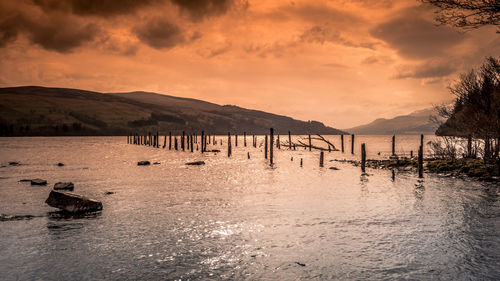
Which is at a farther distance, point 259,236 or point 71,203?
point 71,203

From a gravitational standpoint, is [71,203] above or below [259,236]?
above

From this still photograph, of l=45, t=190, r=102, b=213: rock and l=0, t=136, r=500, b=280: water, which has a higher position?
l=45, t=190, r=102, b=213: rock

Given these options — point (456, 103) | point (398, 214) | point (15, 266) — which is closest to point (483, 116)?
point (456, 103)

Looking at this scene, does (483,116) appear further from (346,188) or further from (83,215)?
(83,215)

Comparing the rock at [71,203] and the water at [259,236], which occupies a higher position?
the rock at [71,203]

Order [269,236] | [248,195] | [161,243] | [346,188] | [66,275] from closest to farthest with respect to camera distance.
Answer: [66,275], [161,243], [269,236], [248,195], [346,188]

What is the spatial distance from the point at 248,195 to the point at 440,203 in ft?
31.4

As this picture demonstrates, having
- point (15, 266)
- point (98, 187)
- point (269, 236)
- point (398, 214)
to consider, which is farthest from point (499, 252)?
point (98, 187)

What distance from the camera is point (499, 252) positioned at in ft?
28.3

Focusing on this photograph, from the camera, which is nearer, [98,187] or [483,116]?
[98,187]

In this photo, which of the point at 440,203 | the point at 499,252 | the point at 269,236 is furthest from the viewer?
the point at 440,203

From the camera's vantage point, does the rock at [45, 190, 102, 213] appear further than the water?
Yes

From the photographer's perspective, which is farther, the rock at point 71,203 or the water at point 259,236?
the rock at point 71,203

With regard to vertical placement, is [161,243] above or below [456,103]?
below
